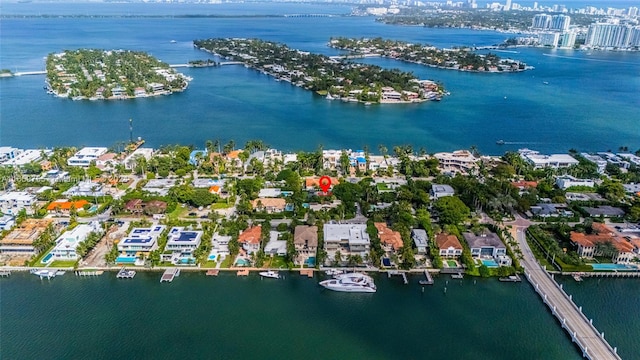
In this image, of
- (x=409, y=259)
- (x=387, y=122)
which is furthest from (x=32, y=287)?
(x=387, y=122)

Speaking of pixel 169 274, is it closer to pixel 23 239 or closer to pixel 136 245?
pixel 136 245

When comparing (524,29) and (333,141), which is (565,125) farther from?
(524,29)

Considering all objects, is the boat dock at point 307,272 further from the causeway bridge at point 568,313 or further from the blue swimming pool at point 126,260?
the causeway bridge at point 568,313

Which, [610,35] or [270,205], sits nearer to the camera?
[270,205]

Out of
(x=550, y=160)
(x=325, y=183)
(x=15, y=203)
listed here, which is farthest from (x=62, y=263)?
(x=550, y=160)

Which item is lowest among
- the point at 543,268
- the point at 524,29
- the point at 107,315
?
the point at 107,315

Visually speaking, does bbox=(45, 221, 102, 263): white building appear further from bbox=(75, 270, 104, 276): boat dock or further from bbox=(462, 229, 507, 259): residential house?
bbox=(462, 229, 507, 259): residential house

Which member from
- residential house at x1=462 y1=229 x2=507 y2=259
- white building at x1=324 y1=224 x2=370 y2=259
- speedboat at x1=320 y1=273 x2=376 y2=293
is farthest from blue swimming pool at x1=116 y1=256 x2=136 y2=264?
residential house at x1=462 y1=229 x2=507 y2=259
